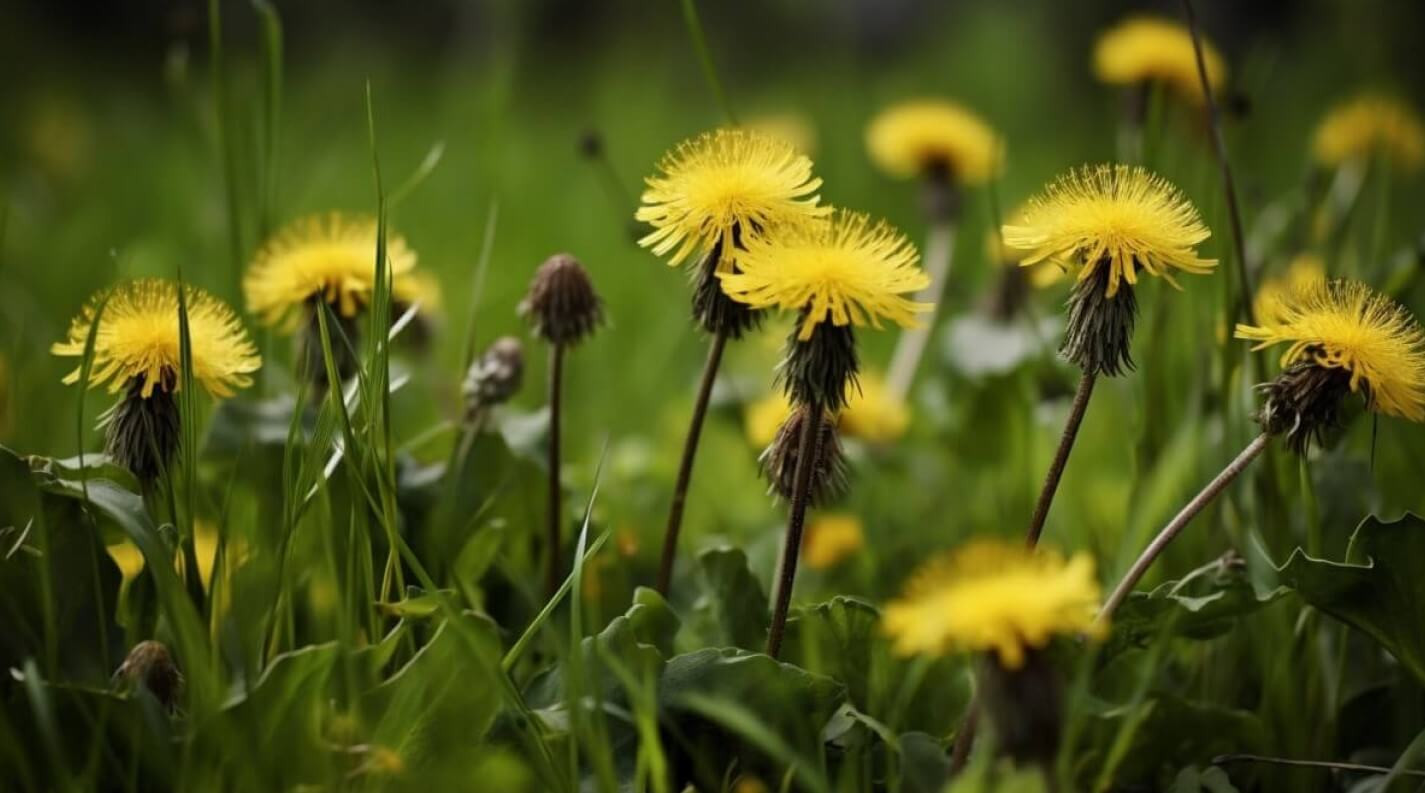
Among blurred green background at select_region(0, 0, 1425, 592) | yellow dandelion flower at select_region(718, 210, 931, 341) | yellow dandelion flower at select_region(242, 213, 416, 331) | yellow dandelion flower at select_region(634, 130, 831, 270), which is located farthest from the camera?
blurred green background at select_region(0, 0, 1425, 592)

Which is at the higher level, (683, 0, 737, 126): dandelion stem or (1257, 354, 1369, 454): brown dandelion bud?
(683, 0, 737, 126): dandelion stem

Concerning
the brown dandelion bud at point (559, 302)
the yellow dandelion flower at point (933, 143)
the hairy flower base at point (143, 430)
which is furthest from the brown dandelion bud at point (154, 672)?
the yellow dandelion flower at point (933, 143)

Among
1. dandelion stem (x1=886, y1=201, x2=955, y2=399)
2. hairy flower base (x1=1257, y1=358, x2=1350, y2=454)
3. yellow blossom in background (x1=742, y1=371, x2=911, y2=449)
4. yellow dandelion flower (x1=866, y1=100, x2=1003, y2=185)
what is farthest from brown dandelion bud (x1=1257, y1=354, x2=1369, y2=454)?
yellow dandelion flower (x1=866, y1=100, x2=1003, y2=185)

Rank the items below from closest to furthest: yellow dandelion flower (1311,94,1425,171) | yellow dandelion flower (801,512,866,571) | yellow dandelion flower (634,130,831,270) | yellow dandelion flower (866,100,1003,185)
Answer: yellow dandelion flower (634,130,831,270) → yellow dandelion flower (801,512,866,571) → yellow dandelion flower (866,100,1003,185) → yellow dandelion flower (1311,94,1425,171)

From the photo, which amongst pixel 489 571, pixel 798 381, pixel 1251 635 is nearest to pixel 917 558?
pixel 1251 635

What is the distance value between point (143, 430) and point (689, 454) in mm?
508

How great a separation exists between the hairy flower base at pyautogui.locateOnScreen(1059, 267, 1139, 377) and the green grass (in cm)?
14

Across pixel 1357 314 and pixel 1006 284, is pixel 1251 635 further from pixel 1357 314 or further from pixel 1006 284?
pixel 1006 284

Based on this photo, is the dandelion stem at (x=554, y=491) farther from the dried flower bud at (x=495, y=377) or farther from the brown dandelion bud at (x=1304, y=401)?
the brown dandelion bud at (x=1304, y=401)

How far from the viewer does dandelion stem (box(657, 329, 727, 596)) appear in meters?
1.25

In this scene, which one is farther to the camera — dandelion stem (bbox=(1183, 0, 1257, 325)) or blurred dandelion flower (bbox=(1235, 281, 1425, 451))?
dandelion stem (bbox=(1183, 0, 1257, 325))

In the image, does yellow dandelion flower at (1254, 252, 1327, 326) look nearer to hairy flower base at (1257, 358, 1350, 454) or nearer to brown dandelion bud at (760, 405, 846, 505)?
hairy flower base at (1257, 358, 1350, 454)

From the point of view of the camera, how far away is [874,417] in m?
1.92

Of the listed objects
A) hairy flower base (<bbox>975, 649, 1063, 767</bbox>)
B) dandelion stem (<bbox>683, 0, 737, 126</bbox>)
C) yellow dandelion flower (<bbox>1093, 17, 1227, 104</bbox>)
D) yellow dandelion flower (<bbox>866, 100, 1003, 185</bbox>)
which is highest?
yellow dandelion flower (<bbox>1093, 17, 1227, 104</bbox>)
